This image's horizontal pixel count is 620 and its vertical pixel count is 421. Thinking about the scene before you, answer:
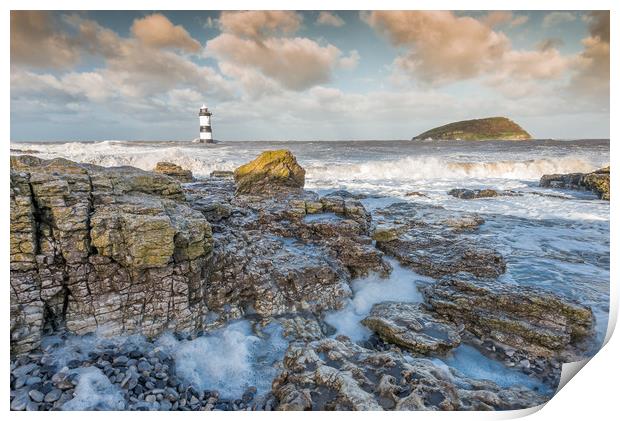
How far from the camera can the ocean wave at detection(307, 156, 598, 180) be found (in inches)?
698

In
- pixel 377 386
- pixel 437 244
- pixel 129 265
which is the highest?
pixel 129 265

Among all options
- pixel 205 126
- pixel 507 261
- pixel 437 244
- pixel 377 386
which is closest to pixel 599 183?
pixel 507 261

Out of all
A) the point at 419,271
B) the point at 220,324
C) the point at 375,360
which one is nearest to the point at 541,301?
the point at 419,271

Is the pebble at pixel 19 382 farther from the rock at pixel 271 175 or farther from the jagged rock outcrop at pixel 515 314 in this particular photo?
the rock at pixel 271 175

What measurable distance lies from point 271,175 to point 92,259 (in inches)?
244

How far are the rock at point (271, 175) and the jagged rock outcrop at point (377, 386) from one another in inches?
240

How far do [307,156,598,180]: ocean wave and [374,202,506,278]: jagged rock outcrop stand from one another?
9182 millimetres

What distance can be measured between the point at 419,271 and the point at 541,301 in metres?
1.91

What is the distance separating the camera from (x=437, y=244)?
6.64 meters

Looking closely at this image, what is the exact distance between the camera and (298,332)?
418 centimetres

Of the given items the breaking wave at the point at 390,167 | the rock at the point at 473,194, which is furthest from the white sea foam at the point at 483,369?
the breaking wave at the point at 390,167

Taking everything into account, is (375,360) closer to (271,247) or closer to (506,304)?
(506,304)

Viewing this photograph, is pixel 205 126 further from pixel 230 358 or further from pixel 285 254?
pixel 230 358

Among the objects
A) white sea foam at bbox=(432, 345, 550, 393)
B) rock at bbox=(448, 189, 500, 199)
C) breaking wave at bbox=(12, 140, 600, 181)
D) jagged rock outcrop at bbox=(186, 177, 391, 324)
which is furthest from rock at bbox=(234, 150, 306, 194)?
breaking wave at bbox=(12, 140, 600, 181)
